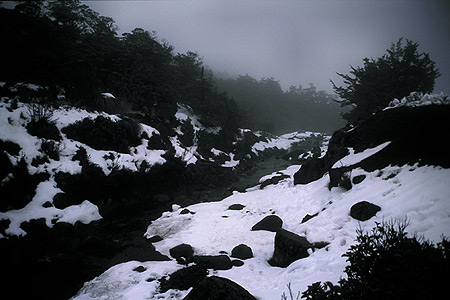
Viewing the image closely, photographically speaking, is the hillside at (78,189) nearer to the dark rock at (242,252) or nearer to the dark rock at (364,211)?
the dark rock at (242,252)

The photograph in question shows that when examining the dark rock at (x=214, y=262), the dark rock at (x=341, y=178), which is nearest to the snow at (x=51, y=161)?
the dark rock at (x=214, y=262)

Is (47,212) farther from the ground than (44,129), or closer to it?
closer to it

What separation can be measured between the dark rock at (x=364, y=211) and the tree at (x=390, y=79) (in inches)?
480

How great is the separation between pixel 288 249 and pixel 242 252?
5.52 feet

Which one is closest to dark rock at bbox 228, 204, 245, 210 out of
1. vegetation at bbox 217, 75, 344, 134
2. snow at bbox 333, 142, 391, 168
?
snow at bbox 333, 142, 391, 168

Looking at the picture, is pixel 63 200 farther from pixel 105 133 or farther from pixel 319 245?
pixel 319 245

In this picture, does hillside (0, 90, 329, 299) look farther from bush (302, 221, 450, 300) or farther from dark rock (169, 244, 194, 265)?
bush (302, 221, 450, 300)

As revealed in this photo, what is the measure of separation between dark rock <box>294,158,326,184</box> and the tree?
5.74 m

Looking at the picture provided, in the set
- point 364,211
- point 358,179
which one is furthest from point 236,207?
point 364,211

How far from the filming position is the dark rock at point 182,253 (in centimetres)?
674

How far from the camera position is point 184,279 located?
18.1ft

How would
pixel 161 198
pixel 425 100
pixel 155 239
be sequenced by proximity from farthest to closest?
pixel 161 198
pixel 425 100
pixel 155 239

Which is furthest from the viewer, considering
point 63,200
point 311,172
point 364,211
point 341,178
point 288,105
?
point 288,105

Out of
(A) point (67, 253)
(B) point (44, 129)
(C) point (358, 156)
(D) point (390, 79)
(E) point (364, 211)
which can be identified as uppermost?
(D) point (390, 79)
